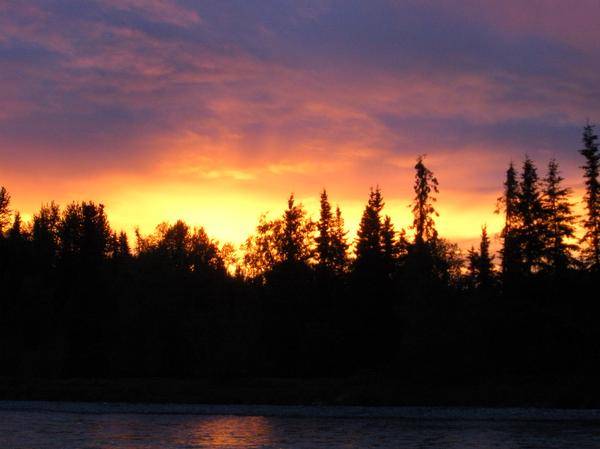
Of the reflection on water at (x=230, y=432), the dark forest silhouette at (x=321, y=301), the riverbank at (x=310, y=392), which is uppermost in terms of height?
the dark forest silhouette at (x=321, y=301)

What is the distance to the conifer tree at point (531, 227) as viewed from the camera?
227 feet

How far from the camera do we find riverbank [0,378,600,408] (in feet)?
173

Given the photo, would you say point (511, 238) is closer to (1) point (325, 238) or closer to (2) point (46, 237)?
(1) point (325, 238)

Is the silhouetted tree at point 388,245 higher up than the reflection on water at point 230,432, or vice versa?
the silhouetted tree at point 388,245

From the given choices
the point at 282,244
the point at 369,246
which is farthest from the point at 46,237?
the point at 369,246

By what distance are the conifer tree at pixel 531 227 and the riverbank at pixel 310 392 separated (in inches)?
624

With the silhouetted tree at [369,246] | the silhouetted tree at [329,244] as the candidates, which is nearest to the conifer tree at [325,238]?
the silhouetted tree at [329,244]

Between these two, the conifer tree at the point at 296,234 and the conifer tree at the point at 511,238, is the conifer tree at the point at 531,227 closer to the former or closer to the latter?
the conifer tree at the point at 511,238

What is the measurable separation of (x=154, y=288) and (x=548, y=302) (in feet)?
127

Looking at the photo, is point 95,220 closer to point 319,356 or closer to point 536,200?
point 319,356

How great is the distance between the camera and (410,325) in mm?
60094

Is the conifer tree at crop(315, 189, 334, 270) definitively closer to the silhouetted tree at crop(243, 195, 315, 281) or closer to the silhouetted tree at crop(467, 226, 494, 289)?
the silhouetted tree at crop(243, 195, 315, 281)

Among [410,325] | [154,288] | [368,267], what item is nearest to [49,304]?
[154,288]

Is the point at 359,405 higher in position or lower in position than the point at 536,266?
lower
